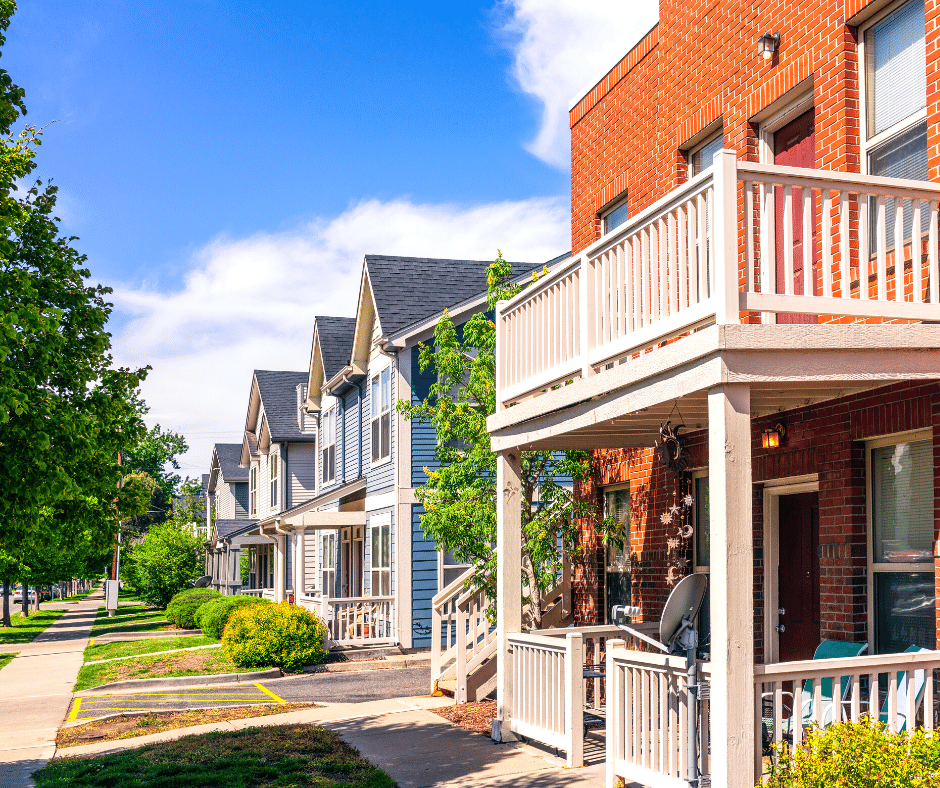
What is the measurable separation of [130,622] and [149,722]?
2849 centimetres

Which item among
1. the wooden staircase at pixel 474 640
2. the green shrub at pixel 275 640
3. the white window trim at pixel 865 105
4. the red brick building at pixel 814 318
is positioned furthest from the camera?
the green shrub at pixel 275 640

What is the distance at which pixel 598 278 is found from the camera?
8594mm

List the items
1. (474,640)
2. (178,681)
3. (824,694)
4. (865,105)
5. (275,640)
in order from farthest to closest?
1. (275,640)
2. (178,681)
3. (474,640)
4. (865,105)
5. (824,694)

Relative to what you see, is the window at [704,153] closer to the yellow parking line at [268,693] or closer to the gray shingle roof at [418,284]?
the yellow parking line at [268,693]

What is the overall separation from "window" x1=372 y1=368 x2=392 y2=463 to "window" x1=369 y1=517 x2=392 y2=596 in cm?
162

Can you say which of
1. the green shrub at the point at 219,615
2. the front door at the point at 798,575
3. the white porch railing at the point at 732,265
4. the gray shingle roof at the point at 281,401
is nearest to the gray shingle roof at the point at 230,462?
the gray shingle roof at the point at 281,401

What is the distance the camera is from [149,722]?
13070 mm

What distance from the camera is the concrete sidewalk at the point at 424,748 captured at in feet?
28.9

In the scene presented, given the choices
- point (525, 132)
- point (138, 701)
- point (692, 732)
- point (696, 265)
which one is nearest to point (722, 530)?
point (692, 732)

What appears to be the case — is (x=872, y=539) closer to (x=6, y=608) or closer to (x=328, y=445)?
(x=328, y=445)

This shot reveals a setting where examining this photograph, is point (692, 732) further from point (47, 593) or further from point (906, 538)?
point (47, 593)

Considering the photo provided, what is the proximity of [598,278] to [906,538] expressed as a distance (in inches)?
127

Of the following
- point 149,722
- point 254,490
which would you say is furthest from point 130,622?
point 149,722

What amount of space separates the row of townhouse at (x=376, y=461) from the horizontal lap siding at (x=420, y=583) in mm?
22
